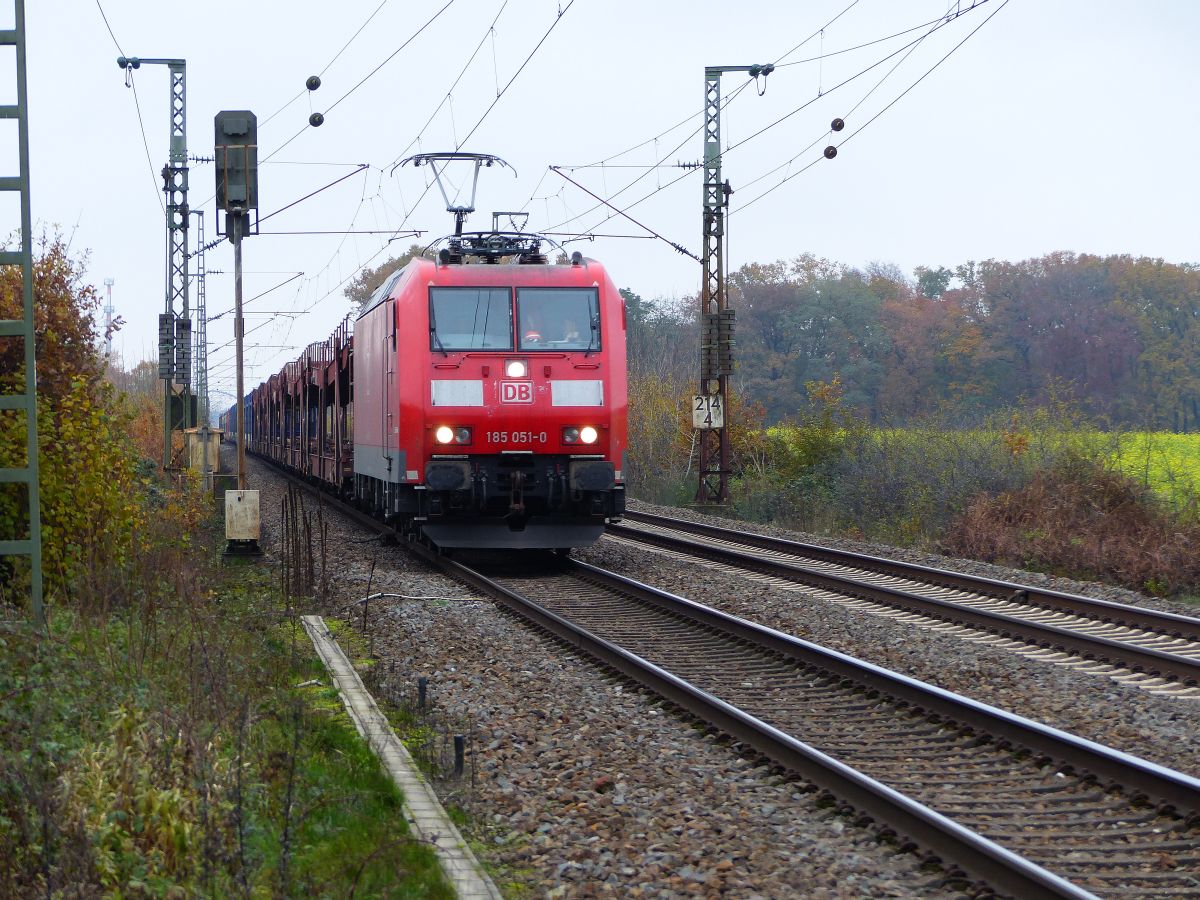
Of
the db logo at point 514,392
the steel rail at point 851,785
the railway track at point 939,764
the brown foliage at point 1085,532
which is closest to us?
the steel rail at point 851,785

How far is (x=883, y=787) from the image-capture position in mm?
5754

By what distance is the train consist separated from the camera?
14.3 meters

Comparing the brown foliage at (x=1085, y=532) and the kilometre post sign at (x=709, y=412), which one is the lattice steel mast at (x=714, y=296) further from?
the brown foliage at (x=1085, y=532)

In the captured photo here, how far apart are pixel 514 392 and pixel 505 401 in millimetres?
138

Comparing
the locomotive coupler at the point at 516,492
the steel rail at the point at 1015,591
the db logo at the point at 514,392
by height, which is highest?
the db logo at the point at 514,392

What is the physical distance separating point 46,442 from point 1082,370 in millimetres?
49383

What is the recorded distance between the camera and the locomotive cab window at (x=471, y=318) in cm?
1449

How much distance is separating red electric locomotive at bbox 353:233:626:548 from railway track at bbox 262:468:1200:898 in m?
3.86

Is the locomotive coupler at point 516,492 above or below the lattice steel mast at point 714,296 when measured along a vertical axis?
below

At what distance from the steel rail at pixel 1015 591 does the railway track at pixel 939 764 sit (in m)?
3.50

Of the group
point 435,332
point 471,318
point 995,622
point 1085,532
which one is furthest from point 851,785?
point 1085,532

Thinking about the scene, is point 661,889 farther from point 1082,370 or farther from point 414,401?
point 1082,370

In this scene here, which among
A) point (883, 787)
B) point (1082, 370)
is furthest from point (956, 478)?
point (1082, 370)

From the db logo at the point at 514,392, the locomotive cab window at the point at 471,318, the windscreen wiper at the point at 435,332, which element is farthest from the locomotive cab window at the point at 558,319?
the windscreen wiper at the point at 435,332
